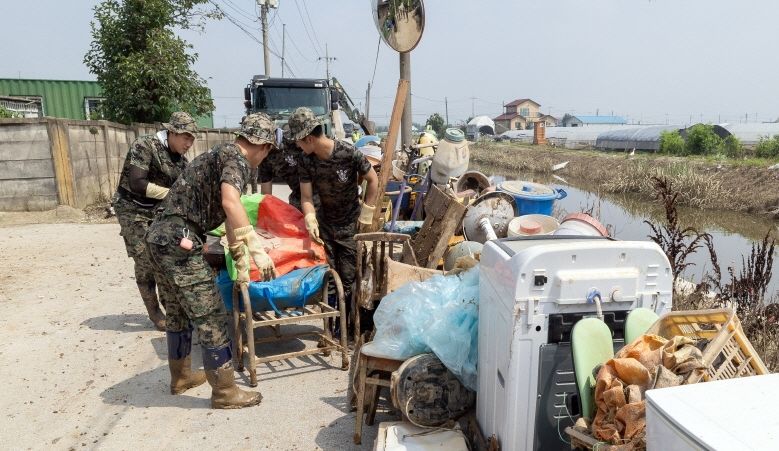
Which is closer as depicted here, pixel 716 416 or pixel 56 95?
pixel 716 416

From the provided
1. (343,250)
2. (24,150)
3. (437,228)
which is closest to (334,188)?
(343,250)

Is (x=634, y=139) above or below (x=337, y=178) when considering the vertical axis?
above

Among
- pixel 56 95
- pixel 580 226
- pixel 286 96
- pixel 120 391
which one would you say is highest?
pixel 56 95

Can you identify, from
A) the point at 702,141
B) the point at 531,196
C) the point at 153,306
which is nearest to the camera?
the point at 153,306

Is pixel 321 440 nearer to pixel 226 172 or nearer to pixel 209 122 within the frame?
pixel 226 172

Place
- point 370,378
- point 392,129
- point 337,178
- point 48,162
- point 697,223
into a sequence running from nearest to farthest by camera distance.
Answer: point 370,378, point 337,178, point 392,129, point 48,162, point 697,223

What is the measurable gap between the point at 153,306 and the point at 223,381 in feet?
5.56

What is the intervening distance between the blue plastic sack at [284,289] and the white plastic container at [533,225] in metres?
1.84

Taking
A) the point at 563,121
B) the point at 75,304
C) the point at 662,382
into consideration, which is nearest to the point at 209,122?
the point at 75,304

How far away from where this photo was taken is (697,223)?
44.2 feet

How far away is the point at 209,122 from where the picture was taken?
23922 mm

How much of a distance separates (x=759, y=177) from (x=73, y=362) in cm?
1737

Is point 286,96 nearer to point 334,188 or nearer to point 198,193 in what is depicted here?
point 334,188

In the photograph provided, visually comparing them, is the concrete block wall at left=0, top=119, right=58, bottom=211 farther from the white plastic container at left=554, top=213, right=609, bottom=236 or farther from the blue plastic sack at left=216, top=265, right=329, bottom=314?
the white plastic container at left=554, top=213, right=609, bottom=236
